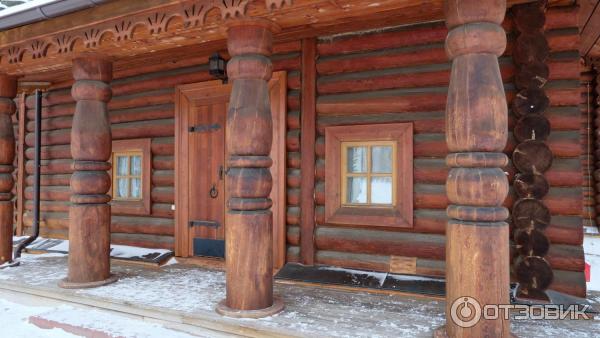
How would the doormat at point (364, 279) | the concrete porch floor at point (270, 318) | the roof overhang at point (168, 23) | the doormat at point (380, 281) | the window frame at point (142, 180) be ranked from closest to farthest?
the concrete porch floor at point (270, 318) < the roof overhang at point (168, 23) < the doormat at point (380, 281) < the doormat at point (364, 279) < the window frame at point (142, 180)

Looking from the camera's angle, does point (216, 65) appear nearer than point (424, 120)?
No

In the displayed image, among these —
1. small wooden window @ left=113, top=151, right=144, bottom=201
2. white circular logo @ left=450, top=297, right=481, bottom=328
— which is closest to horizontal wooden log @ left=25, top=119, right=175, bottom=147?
small wooden window @ left=113, top=151, right=144, bottom=201

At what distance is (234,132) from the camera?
3221 mm

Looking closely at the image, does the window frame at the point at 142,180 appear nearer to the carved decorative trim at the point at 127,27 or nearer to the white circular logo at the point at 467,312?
the carved decorative trim at the point at 127,27

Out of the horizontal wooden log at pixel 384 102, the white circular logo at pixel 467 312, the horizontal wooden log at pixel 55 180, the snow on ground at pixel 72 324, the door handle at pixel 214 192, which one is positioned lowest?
the snow on ground at pixel 72 324

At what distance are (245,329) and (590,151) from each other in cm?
908

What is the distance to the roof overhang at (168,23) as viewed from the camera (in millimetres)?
3166

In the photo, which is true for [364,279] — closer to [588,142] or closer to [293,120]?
[293,120]

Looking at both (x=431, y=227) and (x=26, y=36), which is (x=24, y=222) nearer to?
(x=26, y=36)

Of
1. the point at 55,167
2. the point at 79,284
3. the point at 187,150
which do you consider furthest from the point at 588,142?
the point at 55,167

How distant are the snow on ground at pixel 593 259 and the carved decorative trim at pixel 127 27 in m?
4.08

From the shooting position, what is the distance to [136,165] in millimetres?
6031

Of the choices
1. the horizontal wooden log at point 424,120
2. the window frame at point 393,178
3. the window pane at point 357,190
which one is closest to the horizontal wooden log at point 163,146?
the horizontal wooden log at point 424,120

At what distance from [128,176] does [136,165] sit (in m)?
0.20
